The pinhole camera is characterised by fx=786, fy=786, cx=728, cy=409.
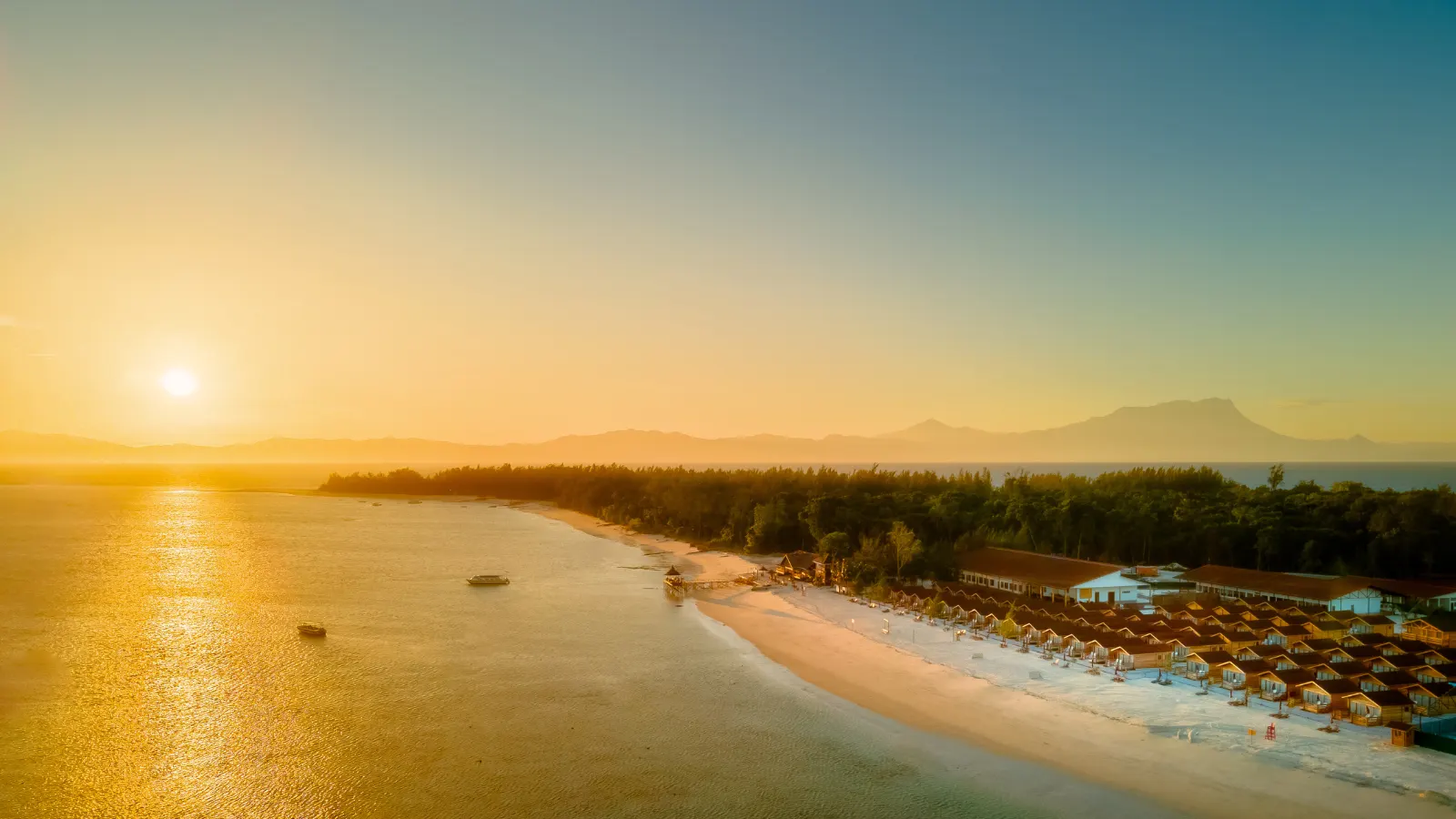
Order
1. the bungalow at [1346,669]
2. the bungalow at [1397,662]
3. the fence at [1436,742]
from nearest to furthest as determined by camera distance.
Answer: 1. the fence at [1436,742]
2. the bungalow at [1346,669]
3. the bungalow at [1397,662]

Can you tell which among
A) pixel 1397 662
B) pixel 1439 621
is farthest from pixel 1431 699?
pixel 1439 621

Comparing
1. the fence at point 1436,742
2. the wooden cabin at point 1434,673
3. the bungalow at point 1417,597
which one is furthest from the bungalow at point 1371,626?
the fence at point 1436,742

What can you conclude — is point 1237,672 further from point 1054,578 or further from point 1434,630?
point 1054,578

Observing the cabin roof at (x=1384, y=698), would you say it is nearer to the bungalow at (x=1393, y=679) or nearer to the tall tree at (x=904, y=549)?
the bungalow at (x=1393, y=679)

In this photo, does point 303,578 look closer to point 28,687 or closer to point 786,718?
point 28,687

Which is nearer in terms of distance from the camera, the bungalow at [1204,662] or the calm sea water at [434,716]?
the calm sea water at [434,716]

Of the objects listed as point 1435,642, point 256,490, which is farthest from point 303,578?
point 256,490
